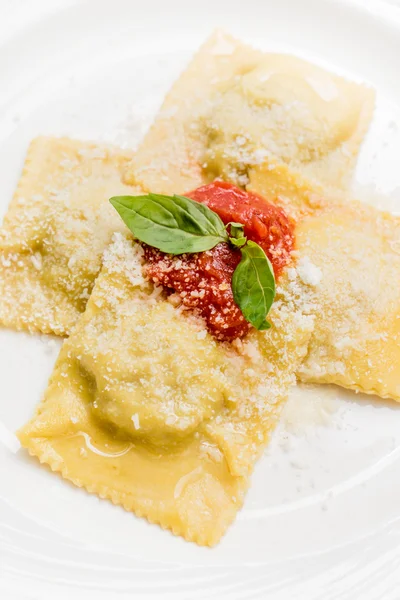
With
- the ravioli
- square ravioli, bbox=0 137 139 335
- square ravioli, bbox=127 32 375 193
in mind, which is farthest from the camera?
square ravioli, bbox=127 32 375 193

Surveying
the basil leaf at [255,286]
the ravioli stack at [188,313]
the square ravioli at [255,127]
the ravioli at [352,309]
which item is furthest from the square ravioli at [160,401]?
the square ravioli at [255,127]

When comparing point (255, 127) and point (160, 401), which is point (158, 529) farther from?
point (255, 127)

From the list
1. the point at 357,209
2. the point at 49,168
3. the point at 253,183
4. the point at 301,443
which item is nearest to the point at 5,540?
the point at 301,443

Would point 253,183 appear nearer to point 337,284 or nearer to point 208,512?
point 337,284

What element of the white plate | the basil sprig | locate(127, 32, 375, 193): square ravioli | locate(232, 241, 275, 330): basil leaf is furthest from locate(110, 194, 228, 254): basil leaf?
the white plate

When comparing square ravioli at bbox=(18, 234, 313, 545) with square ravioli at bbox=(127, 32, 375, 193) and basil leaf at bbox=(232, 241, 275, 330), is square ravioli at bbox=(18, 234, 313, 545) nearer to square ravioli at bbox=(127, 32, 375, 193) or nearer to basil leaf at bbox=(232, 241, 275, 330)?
basil leaf at bbox=(232, 241, 275, 330)

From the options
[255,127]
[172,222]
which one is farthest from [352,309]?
[255,127]

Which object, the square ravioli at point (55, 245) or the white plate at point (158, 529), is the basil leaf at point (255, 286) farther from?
the square ravioli at point (55, 245)
